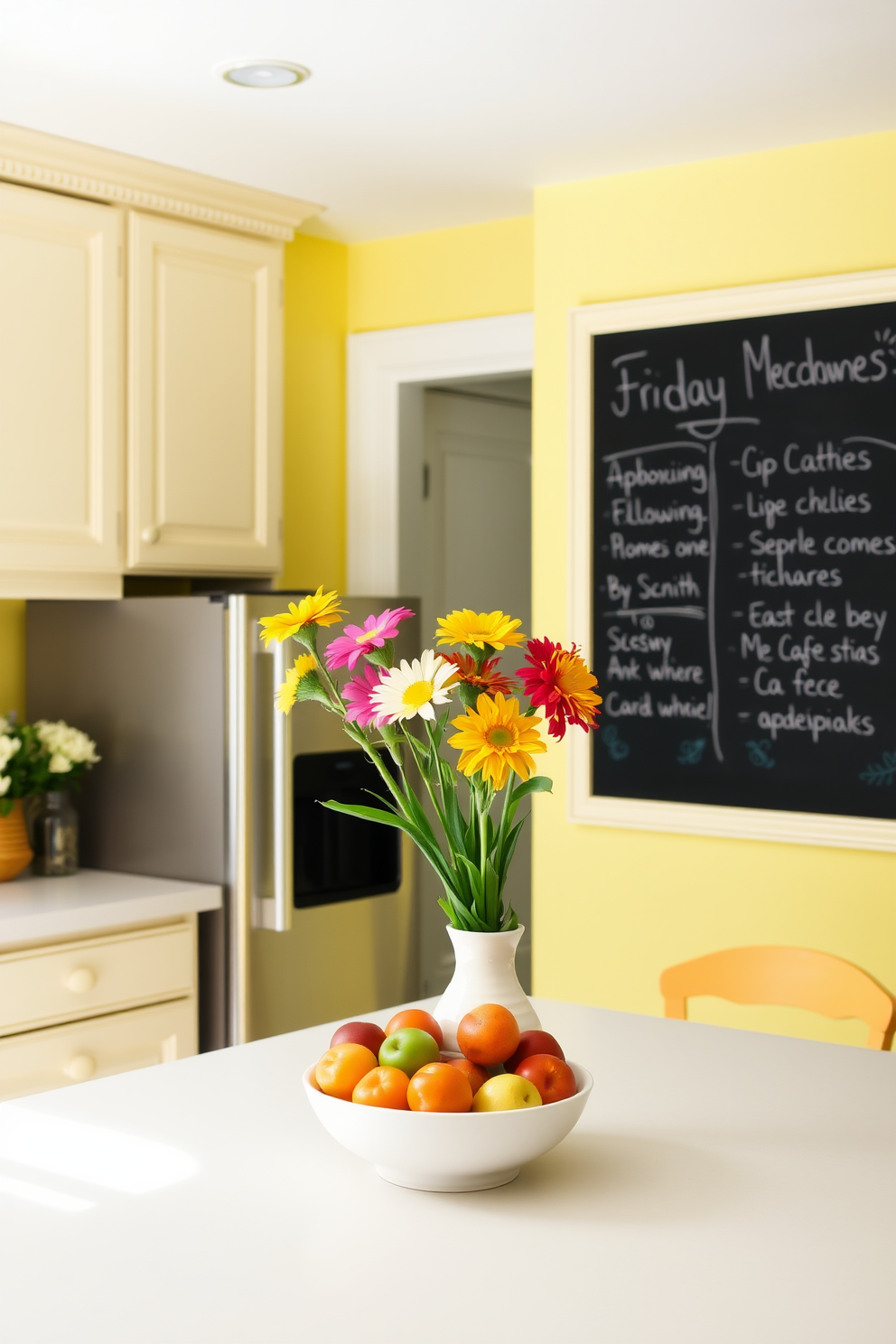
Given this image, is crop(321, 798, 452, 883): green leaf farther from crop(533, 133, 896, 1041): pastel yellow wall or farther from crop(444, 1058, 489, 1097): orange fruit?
crop(533, 133, 896, 1041): pastel yellow wall

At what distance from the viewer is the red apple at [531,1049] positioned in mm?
1410

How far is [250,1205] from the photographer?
1338 millimetres

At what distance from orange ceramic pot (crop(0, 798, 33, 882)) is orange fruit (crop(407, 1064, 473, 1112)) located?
1.83 meters

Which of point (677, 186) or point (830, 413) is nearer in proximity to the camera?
point (830, 413)

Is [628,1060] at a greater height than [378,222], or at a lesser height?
lesser

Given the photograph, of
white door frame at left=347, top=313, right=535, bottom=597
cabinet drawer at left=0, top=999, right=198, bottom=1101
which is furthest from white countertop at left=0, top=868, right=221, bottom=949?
white door frame at left=347, top=313, right=535, bottom=597

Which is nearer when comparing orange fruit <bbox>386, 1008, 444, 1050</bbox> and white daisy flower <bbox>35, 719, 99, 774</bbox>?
orange fruit <bbox>386, 1008, 444, 1050</bbox>

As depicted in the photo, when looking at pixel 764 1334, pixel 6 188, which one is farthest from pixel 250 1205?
pixel 6 188

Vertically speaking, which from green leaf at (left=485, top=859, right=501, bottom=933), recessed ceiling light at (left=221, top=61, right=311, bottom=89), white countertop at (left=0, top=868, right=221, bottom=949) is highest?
recessed ceiling light at (left=221, top=61, right=311, bottom=89)

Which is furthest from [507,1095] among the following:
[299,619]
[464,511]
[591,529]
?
[464,511]

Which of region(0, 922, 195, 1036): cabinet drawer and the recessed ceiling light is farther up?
the recessed ceiling light

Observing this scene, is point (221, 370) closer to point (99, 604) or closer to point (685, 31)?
point (99, 604)

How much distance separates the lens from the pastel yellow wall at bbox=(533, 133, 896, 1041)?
2.80 meters

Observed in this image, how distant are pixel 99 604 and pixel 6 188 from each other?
2.90ft
